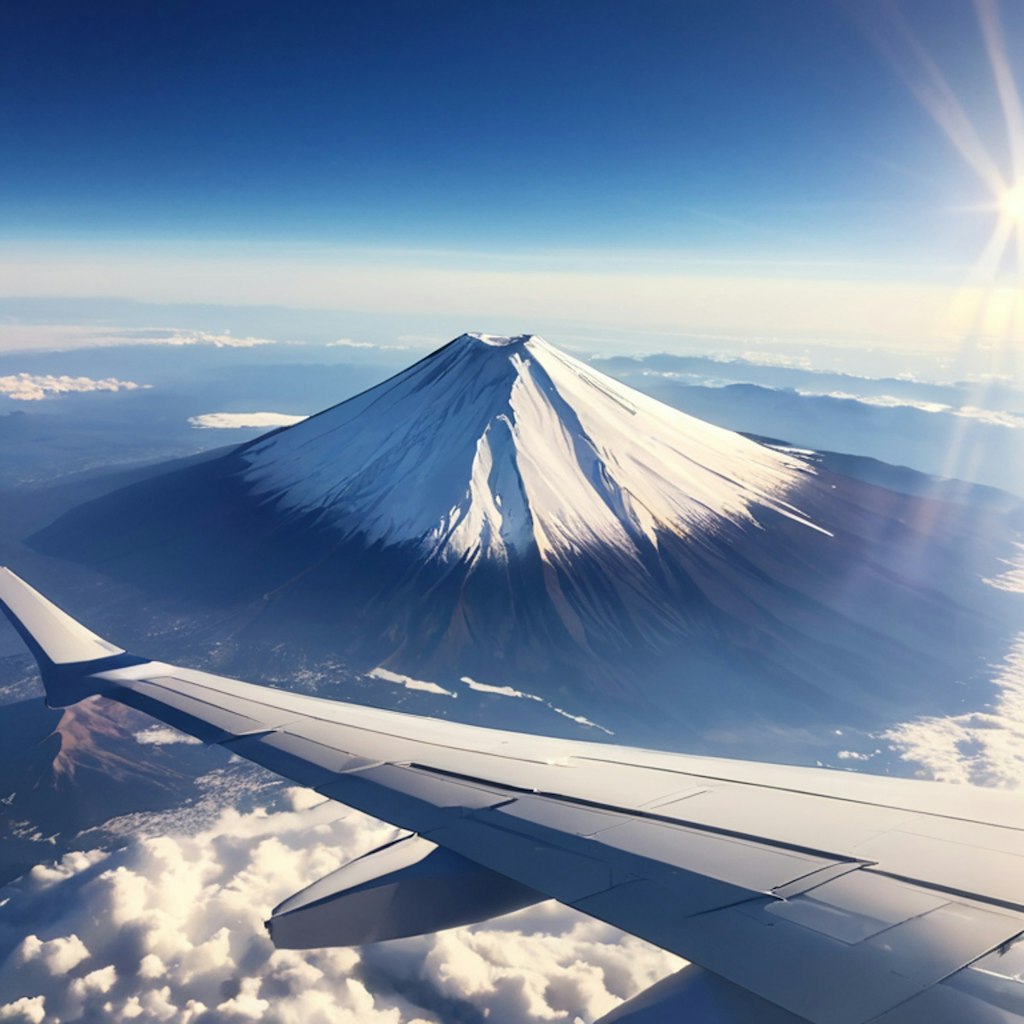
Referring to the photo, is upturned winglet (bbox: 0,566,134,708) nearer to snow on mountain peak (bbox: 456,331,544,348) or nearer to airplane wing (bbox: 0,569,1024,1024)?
airplane wing (bbox: 0,569,1024,1024)

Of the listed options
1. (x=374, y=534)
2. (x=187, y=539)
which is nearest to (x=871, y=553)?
(x=374, y=534)

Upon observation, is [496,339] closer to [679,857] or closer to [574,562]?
[574,562]

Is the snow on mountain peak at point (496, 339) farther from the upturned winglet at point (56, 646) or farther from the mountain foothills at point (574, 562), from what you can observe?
the upturned winglet at point (56, 646)

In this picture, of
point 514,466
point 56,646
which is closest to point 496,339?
point 514,466

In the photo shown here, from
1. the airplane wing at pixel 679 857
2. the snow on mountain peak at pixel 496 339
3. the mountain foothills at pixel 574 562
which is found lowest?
the mountain foothills at pixel 574 562

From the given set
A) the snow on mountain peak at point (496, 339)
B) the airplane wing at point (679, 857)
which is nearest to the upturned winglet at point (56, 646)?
the airplane wing at point (679, 857)

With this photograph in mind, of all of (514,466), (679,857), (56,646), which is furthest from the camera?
(514,466)

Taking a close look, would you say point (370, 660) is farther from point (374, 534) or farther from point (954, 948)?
point (954, 948)
